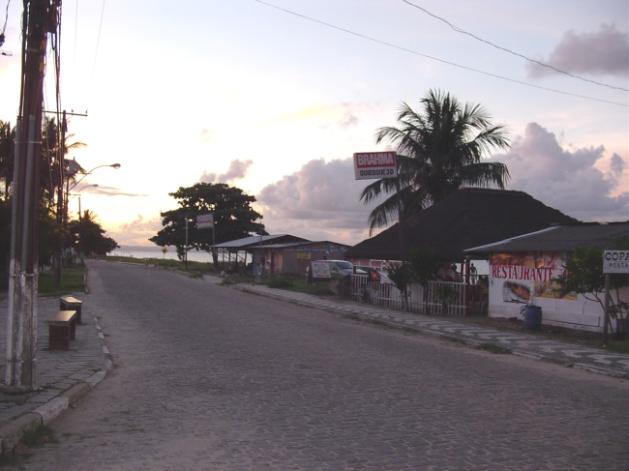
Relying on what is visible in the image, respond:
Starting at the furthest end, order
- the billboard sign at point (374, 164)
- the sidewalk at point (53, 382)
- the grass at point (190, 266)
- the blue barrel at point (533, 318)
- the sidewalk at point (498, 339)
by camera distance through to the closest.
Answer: the grass at point (190, 266), the billboard sign at point (374, 164), the blue barrel at point (533, 318), the sidewalk at point (498, 339), the sidewalk at point (53, 382)

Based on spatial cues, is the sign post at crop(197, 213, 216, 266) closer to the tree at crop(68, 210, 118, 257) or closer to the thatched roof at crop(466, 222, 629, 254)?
the tree at crop(68, 210, 118, 257)

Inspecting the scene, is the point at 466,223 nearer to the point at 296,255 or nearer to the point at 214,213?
the point at 296,255

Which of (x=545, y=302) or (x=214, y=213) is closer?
(x=545, y=302)

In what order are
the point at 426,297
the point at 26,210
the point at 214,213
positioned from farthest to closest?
the point at 214,213 → the point at 426,297 → the point at 26,210

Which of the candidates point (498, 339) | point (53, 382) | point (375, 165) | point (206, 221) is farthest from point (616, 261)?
point (206, 221)

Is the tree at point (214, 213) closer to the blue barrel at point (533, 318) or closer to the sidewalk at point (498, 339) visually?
the sidewalk at point (498, 339)

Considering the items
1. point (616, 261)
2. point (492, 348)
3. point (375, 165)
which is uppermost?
point (375, 165)

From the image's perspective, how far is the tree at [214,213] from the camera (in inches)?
2832

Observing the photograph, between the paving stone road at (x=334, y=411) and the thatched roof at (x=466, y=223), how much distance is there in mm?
10742

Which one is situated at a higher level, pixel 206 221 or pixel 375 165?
pixel 206 221

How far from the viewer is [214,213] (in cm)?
7231

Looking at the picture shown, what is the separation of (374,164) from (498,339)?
33.5 ft

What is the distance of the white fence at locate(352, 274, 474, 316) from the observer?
22.7m

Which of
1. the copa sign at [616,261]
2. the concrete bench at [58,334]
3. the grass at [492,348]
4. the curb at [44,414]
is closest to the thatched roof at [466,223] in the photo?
the grass at [492,348]
